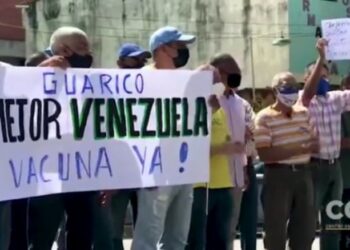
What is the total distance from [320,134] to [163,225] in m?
2.10

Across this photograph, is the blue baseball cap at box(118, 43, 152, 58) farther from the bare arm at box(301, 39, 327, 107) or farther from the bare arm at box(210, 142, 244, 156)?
the bare arm at box(301, 39, 327, 107)

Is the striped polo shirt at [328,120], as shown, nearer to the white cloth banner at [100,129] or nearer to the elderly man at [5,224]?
the white cloth banner at [100,129]

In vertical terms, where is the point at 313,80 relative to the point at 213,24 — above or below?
below

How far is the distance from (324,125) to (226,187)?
1.27 meters

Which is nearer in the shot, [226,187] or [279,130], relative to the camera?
[226,187]

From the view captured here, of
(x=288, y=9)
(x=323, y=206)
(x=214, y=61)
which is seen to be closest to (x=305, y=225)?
(x=323, y=206)

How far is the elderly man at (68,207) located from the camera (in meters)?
6.73

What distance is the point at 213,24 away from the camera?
3309cm

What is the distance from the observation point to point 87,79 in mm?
6723

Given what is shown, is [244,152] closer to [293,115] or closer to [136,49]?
[293,115]

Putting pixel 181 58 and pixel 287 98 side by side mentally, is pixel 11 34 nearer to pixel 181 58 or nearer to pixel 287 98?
pixel 287 98

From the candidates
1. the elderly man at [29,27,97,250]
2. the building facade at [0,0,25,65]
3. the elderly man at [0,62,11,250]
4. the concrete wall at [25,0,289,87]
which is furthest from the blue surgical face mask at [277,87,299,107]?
the building facade at [0,0,25,65]

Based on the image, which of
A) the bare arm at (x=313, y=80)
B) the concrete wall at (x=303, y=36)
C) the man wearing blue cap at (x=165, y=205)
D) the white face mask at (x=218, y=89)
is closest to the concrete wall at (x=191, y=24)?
the concrete wall at (x=303, y=36)
